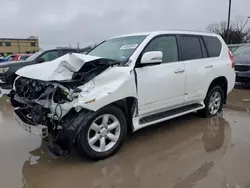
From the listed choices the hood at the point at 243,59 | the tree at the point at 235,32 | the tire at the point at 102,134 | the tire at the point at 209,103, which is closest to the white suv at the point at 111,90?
the tire at the point at 102,134

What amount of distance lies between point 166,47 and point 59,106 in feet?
7.24

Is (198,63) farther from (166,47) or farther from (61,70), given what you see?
(61,70)

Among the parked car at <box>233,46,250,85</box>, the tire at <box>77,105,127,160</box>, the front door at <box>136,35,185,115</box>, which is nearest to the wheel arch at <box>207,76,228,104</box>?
the front door at <box>136,35,185,115</box>

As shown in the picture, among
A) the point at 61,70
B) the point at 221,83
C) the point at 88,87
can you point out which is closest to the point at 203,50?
the point at 221,83

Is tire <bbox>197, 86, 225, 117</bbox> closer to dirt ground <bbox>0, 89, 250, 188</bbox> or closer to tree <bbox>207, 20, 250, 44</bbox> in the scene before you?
dirt ground <bbox>0, 89, 250, 188</bbox>

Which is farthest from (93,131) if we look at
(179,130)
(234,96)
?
(234,96)

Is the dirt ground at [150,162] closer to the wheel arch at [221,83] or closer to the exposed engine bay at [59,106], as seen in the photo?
the exposed engine bay at [59,106]

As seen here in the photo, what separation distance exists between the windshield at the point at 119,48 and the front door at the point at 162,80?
240mm

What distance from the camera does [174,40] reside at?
467 cm

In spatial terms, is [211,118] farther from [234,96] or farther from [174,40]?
[234,96]

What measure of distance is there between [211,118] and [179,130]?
1.10m

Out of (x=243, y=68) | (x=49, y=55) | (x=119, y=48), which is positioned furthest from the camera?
(x=49, y=55)

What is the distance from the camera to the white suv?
3.28m

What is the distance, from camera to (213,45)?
5422 millimetres
